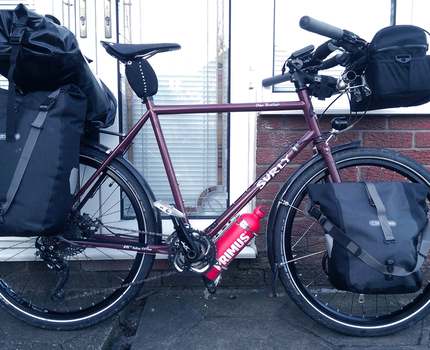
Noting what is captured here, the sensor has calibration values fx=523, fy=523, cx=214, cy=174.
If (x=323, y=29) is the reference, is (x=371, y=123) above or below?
below

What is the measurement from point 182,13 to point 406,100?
1.37m

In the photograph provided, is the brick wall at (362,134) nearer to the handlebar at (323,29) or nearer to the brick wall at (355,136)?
the brick wall at (355,136)

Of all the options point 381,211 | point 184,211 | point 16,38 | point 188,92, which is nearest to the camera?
point 16,38

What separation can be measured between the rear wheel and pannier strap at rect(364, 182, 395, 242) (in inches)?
41.1

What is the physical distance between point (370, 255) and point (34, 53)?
1697 mm

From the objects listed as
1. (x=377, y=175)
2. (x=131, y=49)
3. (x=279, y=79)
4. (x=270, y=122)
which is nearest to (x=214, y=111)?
(x=279, y=79)

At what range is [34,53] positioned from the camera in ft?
7.36

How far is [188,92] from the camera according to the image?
309cm

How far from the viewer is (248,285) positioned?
3141 mm

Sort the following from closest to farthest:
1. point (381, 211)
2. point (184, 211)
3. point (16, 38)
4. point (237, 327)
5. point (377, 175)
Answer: point (16, 38), point (381, 211), point (184, 211), point (237, 327), point (377, 175)

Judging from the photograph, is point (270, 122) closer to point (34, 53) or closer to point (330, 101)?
point (330, 101)

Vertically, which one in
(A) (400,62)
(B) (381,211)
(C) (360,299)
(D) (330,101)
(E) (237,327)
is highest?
(A) (400,62)

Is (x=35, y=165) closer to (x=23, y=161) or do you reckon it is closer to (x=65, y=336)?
(x=23, y=161)

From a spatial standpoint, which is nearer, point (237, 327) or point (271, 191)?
point (237, 327)
